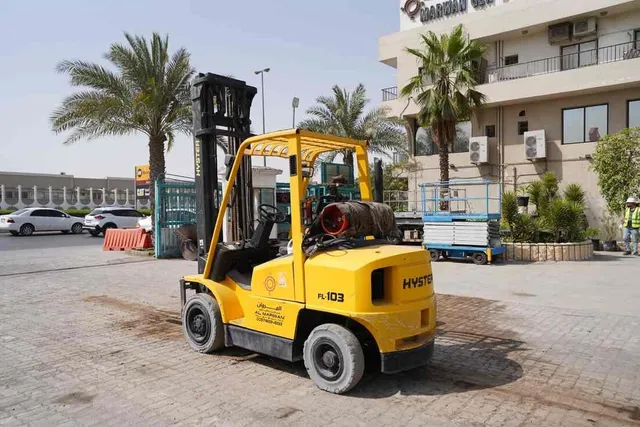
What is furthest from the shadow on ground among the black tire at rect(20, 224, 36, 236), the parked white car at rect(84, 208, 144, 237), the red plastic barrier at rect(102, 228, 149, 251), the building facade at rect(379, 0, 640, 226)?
the black tire at rect(20, 224, 36, 236)

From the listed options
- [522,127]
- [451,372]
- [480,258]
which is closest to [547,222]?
[480,258]

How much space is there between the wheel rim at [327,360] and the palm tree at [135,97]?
1514 centimetres

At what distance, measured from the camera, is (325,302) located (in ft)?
15.6

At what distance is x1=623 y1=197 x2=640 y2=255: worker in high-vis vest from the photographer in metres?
16.1

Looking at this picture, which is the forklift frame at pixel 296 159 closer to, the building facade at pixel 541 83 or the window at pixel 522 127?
the building facade at pixel 541 83

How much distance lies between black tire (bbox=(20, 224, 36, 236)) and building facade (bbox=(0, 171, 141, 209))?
32.8 metres

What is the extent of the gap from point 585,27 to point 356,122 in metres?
12.2

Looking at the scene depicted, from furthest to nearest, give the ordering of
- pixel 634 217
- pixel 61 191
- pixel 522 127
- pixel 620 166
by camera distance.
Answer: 1. pixel 61 191
2. pixel 522 127
3. pixel 620 166
4. pixel 634 217

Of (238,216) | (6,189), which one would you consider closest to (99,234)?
(238,216)

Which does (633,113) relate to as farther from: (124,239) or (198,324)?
(124,239)

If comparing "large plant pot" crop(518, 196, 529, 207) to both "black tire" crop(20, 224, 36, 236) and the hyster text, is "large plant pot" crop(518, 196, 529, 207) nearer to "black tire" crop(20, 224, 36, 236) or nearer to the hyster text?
the hyster text

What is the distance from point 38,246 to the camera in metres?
21.8

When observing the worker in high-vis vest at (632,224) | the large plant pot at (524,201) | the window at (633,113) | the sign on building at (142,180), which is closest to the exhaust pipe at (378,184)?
the large plant pot at (524,201)

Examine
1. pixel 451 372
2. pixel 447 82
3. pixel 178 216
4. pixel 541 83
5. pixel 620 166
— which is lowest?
pixel 451 372
